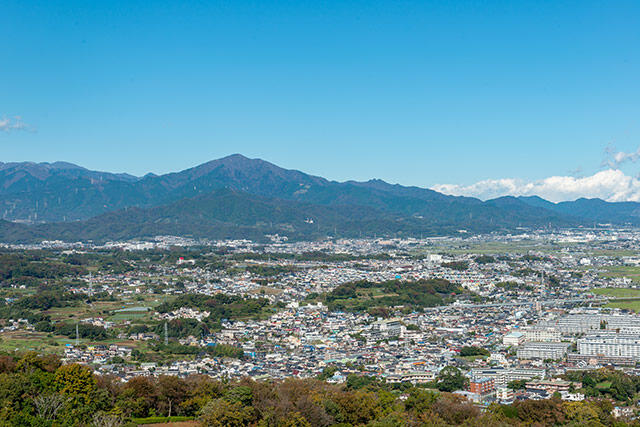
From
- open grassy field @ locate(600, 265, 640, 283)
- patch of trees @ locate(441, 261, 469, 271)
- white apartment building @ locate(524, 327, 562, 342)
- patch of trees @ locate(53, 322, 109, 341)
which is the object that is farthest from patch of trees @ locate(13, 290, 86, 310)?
open grassy field @ locate(600, 265, 640, 283)

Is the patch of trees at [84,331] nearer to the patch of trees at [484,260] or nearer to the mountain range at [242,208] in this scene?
the patch of trees at [484,260]

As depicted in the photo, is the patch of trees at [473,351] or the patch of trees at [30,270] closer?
the patch of trees at [473,351]

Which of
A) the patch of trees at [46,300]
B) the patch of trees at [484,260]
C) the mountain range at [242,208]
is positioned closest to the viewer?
the patch of trees at [46,300]

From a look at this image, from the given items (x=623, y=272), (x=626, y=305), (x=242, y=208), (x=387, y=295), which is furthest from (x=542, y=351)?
(x=242, y=208)

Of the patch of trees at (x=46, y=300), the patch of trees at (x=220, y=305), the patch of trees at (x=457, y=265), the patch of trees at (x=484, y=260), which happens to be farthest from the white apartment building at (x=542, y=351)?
the patch of trees at (x=484, y=260)

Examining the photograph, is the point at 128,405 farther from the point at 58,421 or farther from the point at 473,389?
the point at 473,389

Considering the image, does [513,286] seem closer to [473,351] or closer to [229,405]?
[473,351]

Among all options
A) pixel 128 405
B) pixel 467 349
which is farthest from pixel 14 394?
pixel 467 349

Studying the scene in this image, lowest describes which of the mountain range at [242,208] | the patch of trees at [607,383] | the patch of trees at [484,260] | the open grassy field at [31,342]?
the open grassy field at [31,342]

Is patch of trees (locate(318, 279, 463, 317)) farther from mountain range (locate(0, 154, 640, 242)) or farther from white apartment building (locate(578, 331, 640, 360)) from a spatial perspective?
mountain range (locate(0, 154, 640, 242))
